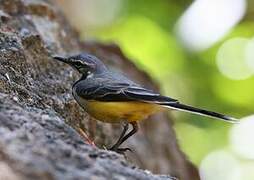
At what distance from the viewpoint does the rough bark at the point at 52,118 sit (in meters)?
2.81

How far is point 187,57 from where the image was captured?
1189 cm

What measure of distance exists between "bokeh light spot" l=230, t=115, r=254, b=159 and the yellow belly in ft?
24.1

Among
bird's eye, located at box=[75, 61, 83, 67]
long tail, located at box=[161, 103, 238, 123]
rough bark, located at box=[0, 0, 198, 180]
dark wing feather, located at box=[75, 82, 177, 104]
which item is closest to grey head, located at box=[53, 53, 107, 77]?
bird's eye, located at box=[75, 61, 83, 67]

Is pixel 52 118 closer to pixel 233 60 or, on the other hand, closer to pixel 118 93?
pixel 118 93

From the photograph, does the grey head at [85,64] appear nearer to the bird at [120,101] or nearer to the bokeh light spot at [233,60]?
the bird at [120,101]

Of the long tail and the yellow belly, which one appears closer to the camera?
the long tail

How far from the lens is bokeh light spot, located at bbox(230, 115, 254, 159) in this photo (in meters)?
11.8

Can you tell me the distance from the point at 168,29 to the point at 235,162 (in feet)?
8.94

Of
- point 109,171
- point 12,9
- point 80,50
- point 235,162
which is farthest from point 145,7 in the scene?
point 109,171

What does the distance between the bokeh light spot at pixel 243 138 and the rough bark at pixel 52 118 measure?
426 centimetres

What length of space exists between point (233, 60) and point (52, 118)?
9.20 meters

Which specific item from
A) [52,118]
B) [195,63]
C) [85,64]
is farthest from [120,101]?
[195,63]

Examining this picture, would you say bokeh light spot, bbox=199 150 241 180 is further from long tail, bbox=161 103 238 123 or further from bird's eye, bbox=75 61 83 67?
long tail, bbox=161 103 238 123

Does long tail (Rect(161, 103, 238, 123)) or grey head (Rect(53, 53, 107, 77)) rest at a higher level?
grey head (Rect(53, 53, 107, 77))
